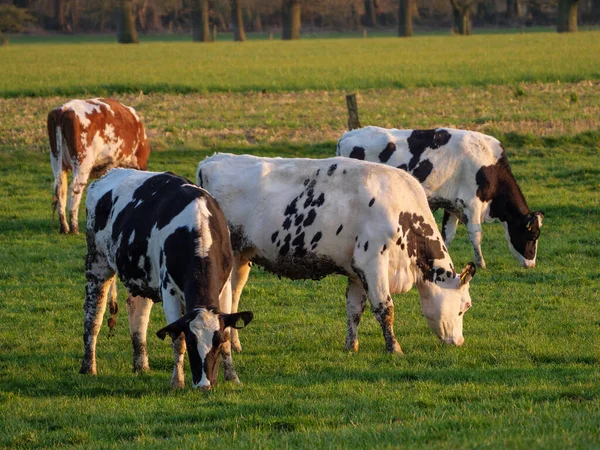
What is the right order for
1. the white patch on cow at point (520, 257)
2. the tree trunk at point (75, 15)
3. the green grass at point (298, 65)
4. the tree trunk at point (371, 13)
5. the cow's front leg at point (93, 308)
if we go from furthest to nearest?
the tree trunk at point (75, 15) → the tree trunk at point (371, 13) → the green grass at point (298, 65) → the white patch on cow at point (520, 257) → the cow's front leg at point (93, 308)

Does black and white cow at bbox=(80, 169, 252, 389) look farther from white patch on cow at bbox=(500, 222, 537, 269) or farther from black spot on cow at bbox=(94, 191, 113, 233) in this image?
white patch on cow at bbox=(500, 222, 537, 269)

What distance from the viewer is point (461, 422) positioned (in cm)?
739

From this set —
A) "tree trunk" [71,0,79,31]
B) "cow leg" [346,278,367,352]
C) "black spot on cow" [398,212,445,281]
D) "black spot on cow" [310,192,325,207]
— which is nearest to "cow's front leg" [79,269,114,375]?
"black spot on cow" [310,192,325,207]

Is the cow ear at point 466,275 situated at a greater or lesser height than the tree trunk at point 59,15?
lesser

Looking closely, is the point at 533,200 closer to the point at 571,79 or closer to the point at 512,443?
the point at 512,443

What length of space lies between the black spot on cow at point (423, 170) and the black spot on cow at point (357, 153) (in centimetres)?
81

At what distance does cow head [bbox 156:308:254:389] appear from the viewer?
8281mm

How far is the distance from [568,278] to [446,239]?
2.57 meters

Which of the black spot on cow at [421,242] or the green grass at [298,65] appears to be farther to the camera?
the green grass at [298,65]

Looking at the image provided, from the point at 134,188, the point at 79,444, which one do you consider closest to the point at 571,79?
the point at 134,188

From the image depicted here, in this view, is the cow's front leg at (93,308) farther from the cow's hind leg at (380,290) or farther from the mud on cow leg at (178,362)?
the cow's hind leg at (380,290)

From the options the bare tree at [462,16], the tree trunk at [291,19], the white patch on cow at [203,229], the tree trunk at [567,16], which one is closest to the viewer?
the white patch on cow at [203,229]

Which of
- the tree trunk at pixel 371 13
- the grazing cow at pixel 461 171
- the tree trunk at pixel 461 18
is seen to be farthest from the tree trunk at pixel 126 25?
the grazing cow at pixel 461 171

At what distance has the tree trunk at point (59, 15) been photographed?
4263 inches
